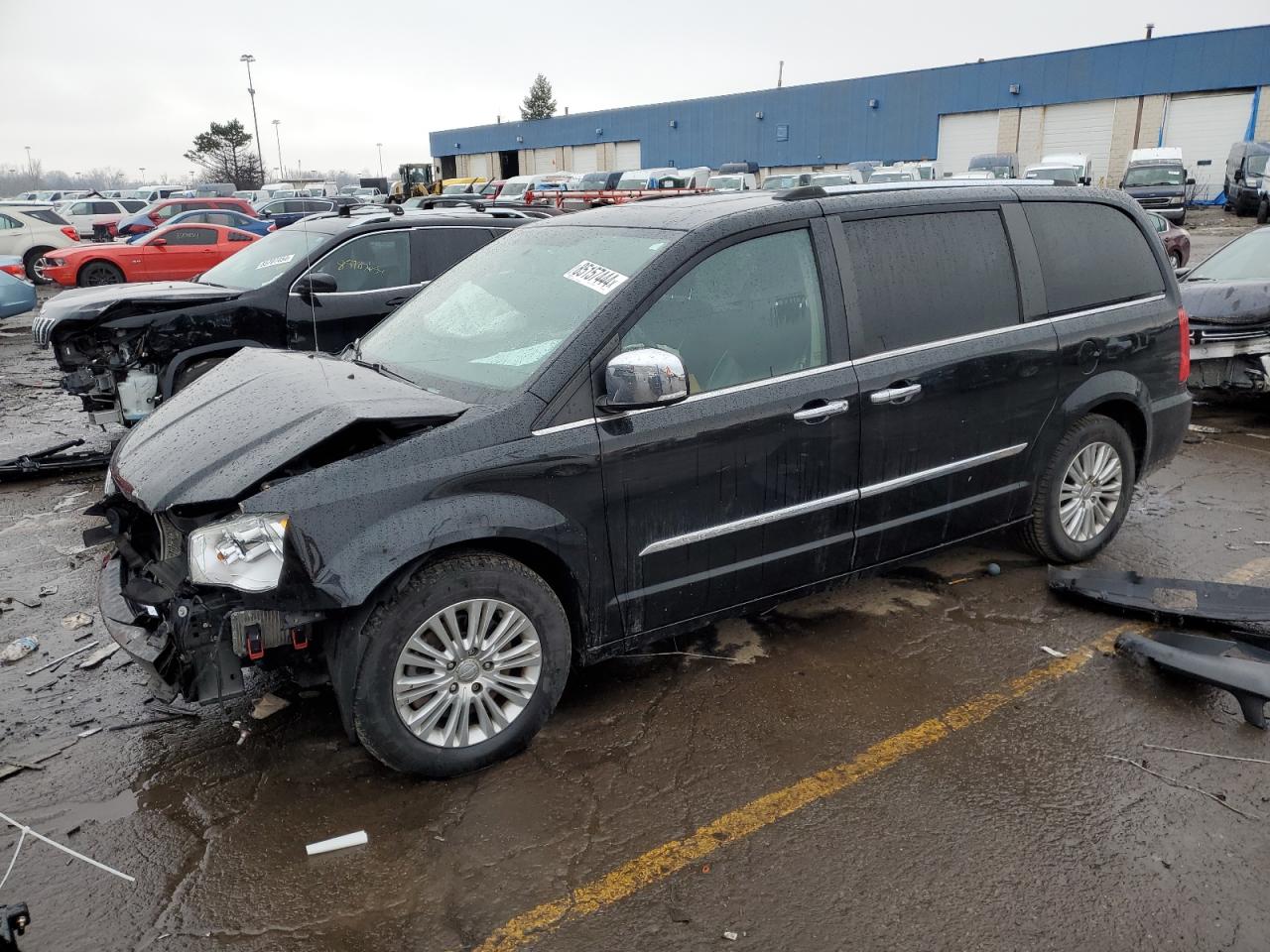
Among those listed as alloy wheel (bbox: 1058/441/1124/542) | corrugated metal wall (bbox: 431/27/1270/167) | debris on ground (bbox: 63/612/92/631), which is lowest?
debris on ground (bbox: 63/612/92/631)

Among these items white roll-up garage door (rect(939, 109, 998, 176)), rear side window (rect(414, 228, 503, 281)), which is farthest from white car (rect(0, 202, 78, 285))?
white roll-up garage door (rect(939, 109, 998, 176))

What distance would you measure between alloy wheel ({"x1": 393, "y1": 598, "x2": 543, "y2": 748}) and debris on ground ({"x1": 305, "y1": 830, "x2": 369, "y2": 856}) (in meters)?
0.36

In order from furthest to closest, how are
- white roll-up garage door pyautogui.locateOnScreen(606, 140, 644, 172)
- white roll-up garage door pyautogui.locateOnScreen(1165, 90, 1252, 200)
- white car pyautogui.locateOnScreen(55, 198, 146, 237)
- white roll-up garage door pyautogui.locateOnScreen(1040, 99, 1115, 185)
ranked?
white roll-up garage door pyautogui.locateOnScreen(606, 140, 644, 172) → white roll-up garage door pyautogui.locateOnScreen(1040, 99, 1115, 185) → white roll-up garage door pyautogui.locateOnScreen(1165, 90, 1252, 200) → white car pyautogui.locateOnScreen(55, 198, 146, 237)

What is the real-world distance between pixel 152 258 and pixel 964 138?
119 feet

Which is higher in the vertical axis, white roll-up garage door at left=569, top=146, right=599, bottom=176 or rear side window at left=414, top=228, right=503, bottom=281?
white roll-up garage door at left=569, top=146, right=599, bottom=176

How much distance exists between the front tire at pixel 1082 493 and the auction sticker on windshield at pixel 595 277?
2503 mm

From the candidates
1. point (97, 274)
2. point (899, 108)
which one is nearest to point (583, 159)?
point (899, 108)

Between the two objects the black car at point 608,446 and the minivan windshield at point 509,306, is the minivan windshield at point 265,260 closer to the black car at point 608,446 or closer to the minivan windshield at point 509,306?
the minivan windshield at point 509,306

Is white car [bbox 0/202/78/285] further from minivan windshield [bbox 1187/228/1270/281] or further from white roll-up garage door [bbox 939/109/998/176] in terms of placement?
white roll-up garage door [bbox 939/109/998/176]

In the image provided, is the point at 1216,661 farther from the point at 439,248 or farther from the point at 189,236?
the point at 189,236

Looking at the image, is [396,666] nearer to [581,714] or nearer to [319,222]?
[581,714]

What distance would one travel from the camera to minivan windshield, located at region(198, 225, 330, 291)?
25.7 feet

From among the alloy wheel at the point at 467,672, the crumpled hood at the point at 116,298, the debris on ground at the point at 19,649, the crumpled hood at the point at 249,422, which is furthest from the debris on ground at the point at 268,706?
the crumpled hood at the point at 116,298

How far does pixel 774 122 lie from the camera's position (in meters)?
48.4
